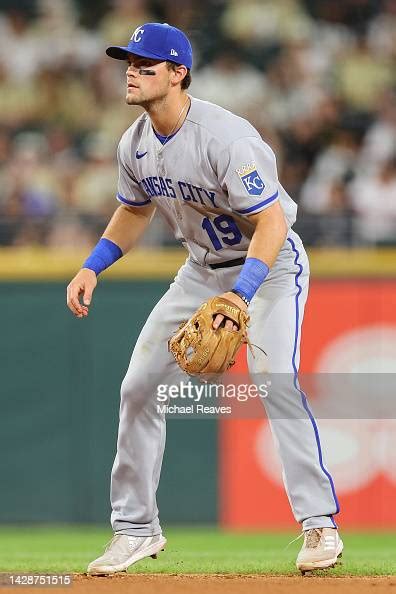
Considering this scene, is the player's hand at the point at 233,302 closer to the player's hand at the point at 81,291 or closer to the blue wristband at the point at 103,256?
the player's hand at the point at 81,291

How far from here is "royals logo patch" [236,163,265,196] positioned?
4.50 metres

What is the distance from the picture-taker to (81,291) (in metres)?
4.89

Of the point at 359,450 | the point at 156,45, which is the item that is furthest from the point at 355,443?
the point at 156,45

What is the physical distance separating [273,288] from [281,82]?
5394 mm

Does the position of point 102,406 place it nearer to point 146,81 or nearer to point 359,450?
point 359,450

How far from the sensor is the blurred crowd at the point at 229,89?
9141mm

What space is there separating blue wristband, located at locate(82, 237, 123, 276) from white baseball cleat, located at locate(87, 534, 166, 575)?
108 centimetres

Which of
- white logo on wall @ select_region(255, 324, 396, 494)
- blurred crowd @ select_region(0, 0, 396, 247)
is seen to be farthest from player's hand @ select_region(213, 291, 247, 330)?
blurred crowd @ select_region(0, 0, 396, 247)

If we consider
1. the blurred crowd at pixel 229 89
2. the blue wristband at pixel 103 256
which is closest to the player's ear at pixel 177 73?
the blue wristband at pixel 103 256

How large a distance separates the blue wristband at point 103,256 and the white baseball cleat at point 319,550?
1.36m

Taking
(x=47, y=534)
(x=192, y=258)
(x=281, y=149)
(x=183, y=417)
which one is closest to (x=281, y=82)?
(x=281, y=149)

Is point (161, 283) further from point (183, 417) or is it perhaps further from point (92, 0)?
point (92, 0)

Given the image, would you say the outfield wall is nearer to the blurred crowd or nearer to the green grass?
the green grass

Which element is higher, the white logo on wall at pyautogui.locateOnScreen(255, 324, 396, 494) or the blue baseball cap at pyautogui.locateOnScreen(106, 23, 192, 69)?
the blue baseball cap at pyautogui.locateOnScreen(106, 23, 192, 69)
